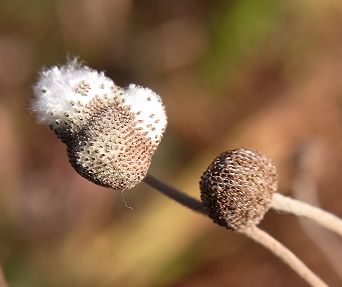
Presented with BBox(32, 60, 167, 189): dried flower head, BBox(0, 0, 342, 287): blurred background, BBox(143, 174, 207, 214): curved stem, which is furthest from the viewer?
BBox(0, 0, 342, 287): blurred background

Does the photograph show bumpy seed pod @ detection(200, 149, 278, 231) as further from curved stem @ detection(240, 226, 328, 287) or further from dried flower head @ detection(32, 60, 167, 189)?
dried flower head @ detection(32, 60, 167, 189)

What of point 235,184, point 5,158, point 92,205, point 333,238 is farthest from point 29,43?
point 235,184

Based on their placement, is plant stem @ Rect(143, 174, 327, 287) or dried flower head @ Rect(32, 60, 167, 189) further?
plant stem @ Rect(143, 174, 327, 287)


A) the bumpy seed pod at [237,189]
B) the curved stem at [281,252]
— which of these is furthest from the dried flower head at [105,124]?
the curved stem at [281,252]

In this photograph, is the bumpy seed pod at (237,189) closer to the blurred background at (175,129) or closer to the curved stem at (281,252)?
the curved stem at (281,252)

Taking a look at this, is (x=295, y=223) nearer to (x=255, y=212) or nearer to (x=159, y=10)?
(x=159, y=10)

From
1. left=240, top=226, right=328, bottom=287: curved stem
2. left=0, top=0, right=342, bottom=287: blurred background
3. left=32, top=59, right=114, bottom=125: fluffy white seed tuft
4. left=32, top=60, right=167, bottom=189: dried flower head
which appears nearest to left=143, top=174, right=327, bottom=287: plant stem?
left=240, top=226, right=328, bottom=287: curved stem

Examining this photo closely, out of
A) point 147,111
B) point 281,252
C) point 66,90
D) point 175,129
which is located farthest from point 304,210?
point 175,129

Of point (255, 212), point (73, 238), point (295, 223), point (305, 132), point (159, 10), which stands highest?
point (255, 212)
